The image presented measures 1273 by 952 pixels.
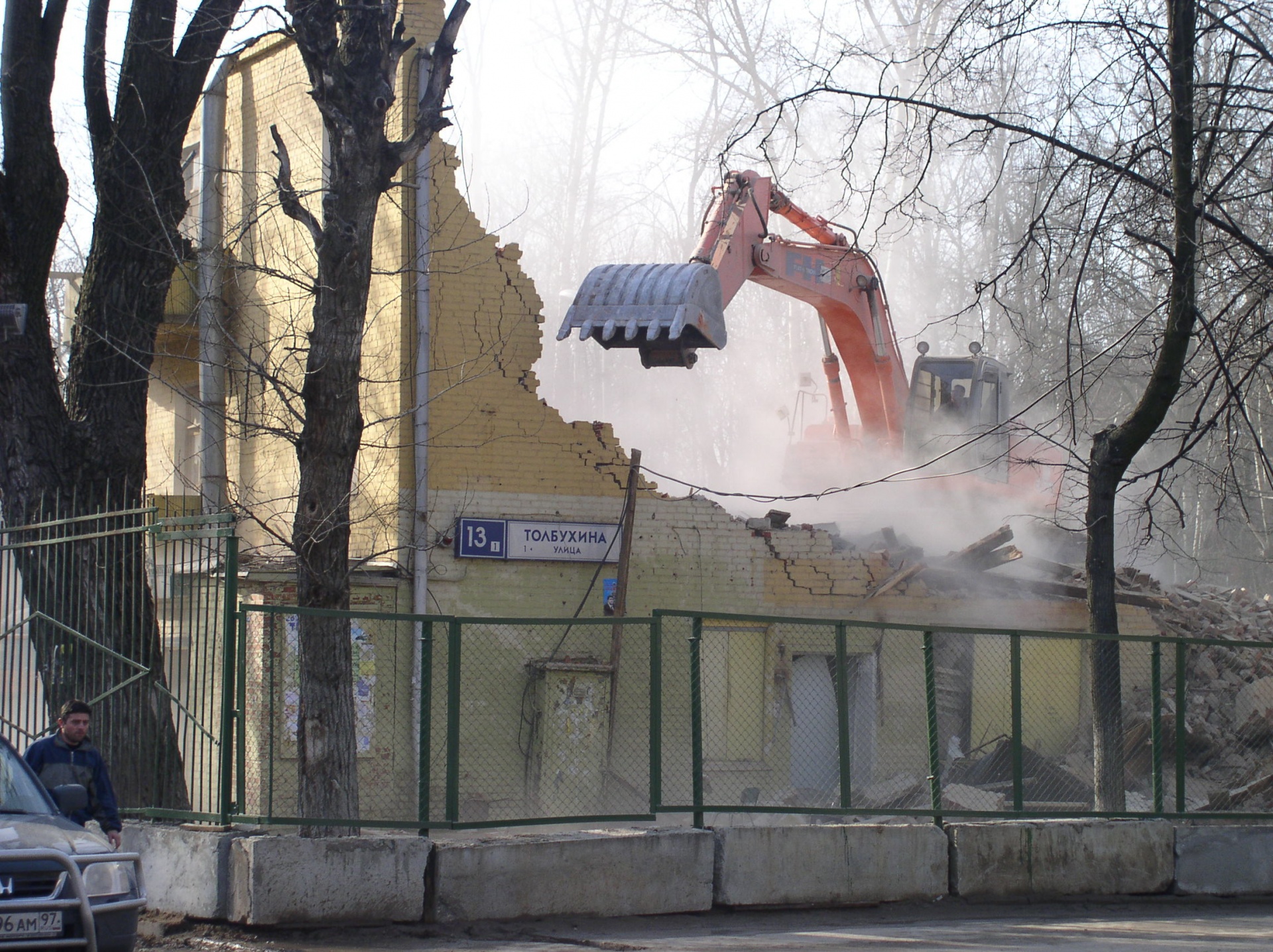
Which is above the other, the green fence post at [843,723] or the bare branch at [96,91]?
the bare branch at [96,91]

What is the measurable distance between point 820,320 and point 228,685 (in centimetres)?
1171

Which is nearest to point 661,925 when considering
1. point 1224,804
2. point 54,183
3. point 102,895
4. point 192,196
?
point 102,895

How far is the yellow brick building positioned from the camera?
14.4 metres

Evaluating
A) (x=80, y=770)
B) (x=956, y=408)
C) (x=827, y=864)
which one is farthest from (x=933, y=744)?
(x=956, y=408)

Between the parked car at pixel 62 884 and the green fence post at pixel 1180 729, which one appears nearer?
the parked car at pixel 62 884

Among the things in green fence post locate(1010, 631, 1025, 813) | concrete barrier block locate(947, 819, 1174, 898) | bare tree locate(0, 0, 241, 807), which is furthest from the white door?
bare tree locate(0, 0, 241, 807)

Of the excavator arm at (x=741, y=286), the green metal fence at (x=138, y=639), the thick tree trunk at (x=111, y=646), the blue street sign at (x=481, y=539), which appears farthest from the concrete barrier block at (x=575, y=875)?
the blue street sign at (x=481, y=539)

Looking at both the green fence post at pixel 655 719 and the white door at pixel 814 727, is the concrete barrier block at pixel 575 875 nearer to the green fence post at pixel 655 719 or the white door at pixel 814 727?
the green fence post at pixel 655 719

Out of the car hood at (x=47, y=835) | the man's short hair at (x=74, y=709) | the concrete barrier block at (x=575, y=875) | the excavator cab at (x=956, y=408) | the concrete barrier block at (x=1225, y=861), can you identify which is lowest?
the concrete barrier block at (x=1225, y=861)

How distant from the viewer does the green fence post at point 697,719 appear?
9578 millimetres

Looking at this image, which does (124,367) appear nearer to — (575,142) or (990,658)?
(990,658)

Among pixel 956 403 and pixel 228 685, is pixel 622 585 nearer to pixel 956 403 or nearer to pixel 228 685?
pixel 228 685

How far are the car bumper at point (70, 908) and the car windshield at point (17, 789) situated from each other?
0.69m

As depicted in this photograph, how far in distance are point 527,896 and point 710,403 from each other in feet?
127
